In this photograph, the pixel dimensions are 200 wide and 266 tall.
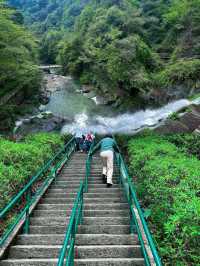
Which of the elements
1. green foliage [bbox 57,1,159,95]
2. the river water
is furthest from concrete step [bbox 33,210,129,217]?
green foliage [bbox 57,1,159,95]

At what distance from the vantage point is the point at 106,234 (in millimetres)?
5730

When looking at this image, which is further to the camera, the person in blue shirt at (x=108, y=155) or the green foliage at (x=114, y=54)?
the green foliage at (x=114, y=54)

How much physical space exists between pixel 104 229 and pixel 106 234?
0.25m

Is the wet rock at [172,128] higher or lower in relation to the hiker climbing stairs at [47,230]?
lower

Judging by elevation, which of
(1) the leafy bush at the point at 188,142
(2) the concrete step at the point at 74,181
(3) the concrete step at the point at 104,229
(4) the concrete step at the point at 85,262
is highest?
(4) the concrete step at the point at 85,262

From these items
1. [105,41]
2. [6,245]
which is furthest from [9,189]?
[105,41]

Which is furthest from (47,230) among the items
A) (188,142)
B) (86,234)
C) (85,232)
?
(188,142)

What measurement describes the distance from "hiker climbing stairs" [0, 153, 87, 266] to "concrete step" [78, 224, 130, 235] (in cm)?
39

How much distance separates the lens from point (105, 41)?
34875 millimetres

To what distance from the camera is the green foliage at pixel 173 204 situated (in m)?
4.65

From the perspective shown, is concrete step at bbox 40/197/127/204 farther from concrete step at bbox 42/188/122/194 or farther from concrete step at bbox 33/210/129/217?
concrete step at bbox 33/210/129/217

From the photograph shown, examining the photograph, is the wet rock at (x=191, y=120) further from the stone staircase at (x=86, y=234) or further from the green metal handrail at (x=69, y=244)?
the green metal handrail at (x=69, y=244)

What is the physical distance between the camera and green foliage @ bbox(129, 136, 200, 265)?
4648mm

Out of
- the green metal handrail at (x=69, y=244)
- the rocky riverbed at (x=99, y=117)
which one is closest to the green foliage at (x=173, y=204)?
the green metal handrail at (x=69, y=244)
